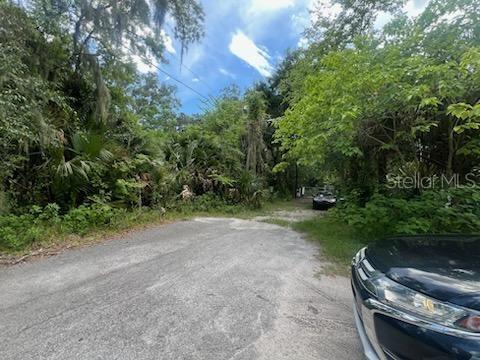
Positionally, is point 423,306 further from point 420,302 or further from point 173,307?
point 173,307

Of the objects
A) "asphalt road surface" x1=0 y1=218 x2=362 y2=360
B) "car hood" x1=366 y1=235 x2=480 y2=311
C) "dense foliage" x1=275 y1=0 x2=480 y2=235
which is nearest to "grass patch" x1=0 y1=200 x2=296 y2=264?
"asphalt road surface" x1=0 y1=218 x2=362 y2=360

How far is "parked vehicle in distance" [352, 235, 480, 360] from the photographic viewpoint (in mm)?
1454

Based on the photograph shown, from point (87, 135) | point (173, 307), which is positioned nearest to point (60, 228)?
point (87, 135)

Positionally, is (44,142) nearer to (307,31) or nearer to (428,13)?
(428,13)

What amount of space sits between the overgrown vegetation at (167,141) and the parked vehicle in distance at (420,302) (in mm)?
2346

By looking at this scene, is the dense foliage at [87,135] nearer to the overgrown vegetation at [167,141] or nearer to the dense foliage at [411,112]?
the overgrown vegetation at [167,141]

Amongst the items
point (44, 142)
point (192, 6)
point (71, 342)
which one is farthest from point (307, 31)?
point (71, 342)

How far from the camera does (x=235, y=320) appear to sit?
2.67m

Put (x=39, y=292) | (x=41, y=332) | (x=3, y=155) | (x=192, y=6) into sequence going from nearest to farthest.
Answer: (x=41, y=332)
(x=39, y=292)
(x=3, y=155)
(x=192, y=6)

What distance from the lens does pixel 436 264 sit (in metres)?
1.91

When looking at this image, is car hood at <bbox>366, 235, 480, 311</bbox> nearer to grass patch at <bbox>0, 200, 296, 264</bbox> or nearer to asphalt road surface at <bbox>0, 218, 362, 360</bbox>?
asphalt road surface at <bbox>0, 218, 362, 360</bbox>

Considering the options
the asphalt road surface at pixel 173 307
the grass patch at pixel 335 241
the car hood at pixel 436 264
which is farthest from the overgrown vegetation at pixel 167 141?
the car hood at pixel 436 264

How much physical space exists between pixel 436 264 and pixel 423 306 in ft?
1.42

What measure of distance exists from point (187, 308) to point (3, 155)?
4.85m
